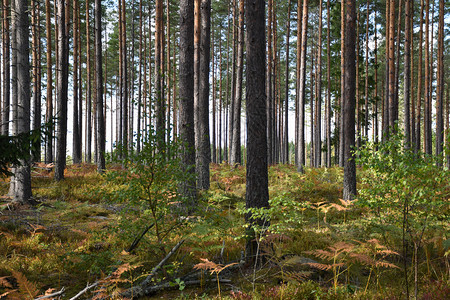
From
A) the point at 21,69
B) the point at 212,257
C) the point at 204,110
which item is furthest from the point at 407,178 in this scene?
the point at 21,69

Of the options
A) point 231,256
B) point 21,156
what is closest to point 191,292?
point 231,256

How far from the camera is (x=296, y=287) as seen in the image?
3676 millimetres

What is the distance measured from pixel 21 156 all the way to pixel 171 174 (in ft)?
6.50

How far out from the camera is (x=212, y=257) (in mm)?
4812

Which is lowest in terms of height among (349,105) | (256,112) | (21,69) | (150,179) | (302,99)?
(150,179)

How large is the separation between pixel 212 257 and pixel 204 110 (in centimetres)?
674

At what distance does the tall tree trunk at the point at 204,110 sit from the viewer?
9859 millimetres

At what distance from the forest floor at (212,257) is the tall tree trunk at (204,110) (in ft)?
8.11

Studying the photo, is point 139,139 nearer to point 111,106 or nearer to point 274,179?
point 274,179

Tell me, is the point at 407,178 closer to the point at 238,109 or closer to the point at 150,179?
the point at 150,179

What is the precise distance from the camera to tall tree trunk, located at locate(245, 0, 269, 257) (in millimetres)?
4660

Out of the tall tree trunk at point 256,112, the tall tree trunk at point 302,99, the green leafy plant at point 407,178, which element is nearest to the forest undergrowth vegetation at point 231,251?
the green leafy plant at point 407,178

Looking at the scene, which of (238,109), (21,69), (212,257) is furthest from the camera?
(238,109)

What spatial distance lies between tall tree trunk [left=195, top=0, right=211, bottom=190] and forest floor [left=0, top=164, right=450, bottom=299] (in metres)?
2.47
